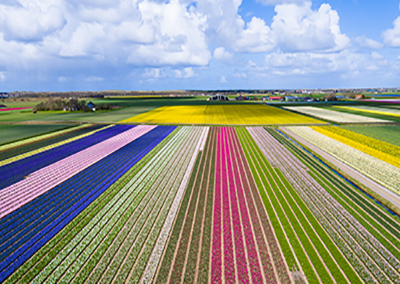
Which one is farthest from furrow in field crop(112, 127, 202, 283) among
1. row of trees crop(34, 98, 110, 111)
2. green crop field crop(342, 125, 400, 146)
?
row of trees crop(34, 98, 110, 111)

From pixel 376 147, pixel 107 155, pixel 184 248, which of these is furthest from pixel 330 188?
pixel 107 155

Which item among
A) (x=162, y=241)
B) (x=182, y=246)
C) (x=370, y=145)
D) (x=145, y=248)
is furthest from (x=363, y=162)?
(x=145, y=248)

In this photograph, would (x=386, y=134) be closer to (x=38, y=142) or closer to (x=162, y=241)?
(x=162, y=241)

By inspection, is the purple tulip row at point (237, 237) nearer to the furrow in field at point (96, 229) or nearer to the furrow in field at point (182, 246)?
the furrow in field at point (182, 246)

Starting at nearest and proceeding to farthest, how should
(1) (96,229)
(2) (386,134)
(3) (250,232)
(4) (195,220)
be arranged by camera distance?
(3) (250,232), (1) (96,229), (4) (195,220), (2) (386,134)

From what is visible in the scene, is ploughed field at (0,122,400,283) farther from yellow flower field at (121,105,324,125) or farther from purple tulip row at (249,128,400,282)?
yellow flower field at (121,105,324,125)

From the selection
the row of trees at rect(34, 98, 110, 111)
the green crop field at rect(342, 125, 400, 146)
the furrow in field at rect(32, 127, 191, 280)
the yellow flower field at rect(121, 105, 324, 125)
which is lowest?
the yellow flower field at rect(121, 105, 324, 125)

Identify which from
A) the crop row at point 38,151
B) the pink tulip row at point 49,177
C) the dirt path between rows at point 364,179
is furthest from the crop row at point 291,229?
the crop row at point 38,151
